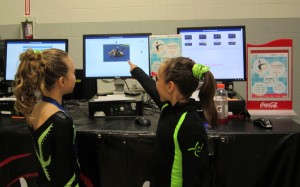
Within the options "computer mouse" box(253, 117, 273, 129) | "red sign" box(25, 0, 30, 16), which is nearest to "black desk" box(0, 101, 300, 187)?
"computer mouse" box(253, 117, 273, 129)

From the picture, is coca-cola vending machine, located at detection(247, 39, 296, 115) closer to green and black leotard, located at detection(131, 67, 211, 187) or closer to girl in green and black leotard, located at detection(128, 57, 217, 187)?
girl in green and black leotard, located at detection(128, 57, 217, 187)

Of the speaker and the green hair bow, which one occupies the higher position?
the green hair bow

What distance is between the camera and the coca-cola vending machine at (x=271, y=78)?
1.98 m

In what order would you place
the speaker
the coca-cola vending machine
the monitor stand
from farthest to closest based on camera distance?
1. the speaker
2. the monitor stand
3. the coca-cola vending machine

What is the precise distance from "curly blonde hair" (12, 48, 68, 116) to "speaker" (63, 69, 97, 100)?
1192 mm

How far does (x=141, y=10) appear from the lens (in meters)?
3.42

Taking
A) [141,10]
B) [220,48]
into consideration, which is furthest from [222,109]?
[141,10]

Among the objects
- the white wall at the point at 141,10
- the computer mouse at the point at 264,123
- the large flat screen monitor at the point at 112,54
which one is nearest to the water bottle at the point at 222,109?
the computer mouse at the point at 264,123

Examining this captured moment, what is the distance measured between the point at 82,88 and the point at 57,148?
4.46 ft

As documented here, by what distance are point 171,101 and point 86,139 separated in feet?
1.83

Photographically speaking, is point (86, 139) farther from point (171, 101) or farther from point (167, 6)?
point (167, 6)

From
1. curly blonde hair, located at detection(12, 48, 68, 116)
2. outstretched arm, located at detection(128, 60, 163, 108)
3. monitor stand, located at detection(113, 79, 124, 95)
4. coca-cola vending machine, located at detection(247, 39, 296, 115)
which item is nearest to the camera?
curly blonde hair, located at detection(12, 48, 68, 116)

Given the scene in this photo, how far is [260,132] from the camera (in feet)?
5.33

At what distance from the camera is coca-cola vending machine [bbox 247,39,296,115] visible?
1981mm
